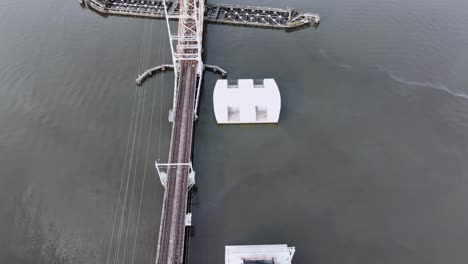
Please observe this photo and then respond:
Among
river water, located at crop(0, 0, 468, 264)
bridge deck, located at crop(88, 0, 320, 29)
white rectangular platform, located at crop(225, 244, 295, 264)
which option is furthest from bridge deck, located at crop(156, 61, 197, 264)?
bridge deck, located at crop(88, 0, 320, 29)

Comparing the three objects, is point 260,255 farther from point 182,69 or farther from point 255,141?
point 182,69

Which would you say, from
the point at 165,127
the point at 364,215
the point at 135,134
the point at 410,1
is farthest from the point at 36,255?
the point at 410,1

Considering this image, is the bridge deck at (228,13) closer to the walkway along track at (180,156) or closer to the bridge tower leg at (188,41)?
the bridge tower leg at (188,41)

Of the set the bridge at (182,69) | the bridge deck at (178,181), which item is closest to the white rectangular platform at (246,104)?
the bridge at (182,69)

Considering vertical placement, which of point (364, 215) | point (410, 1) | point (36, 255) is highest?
point (410, 1)

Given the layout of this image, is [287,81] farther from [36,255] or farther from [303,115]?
[36,255]

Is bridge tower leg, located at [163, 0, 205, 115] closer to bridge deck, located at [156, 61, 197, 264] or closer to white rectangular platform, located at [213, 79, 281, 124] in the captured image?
bridge deck, located at [156, 61, 197, 264]
